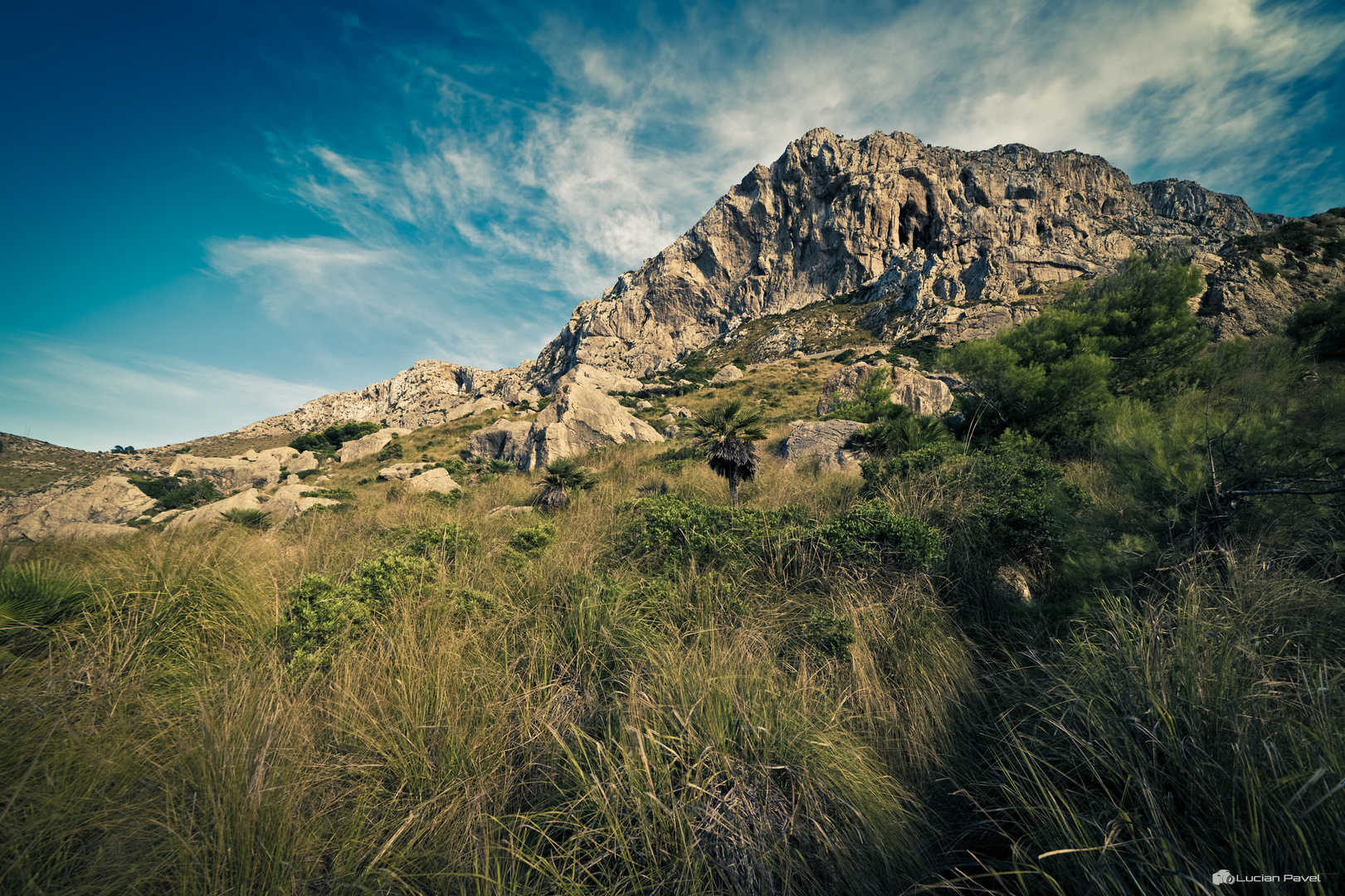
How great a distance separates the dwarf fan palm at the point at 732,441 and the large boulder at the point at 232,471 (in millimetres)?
20944

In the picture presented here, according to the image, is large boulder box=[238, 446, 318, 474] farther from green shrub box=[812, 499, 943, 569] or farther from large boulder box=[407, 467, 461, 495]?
green shrub box=[812, 499, 943, 569]

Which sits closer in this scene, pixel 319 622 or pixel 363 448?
pixel 319 622

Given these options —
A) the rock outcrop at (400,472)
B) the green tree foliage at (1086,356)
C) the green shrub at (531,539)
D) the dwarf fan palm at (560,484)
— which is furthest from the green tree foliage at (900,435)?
the rock outcrop at (400,472)

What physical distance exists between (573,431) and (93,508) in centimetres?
1340

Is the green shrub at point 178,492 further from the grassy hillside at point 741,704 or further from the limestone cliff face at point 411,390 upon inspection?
the limestone cliff face at point 411,390

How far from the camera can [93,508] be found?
39.6 ft

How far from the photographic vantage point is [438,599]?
3133mm

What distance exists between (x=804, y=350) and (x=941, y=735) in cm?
5943

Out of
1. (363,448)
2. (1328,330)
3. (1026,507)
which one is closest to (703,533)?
(1026,507)

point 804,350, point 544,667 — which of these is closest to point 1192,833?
point 544,667

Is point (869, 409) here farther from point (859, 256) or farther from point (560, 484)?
point (859, 256)

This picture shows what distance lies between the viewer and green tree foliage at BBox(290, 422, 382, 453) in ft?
94.3

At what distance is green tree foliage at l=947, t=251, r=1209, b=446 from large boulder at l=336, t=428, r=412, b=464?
94.8 feet

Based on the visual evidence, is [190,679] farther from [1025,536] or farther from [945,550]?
[1025,536]
